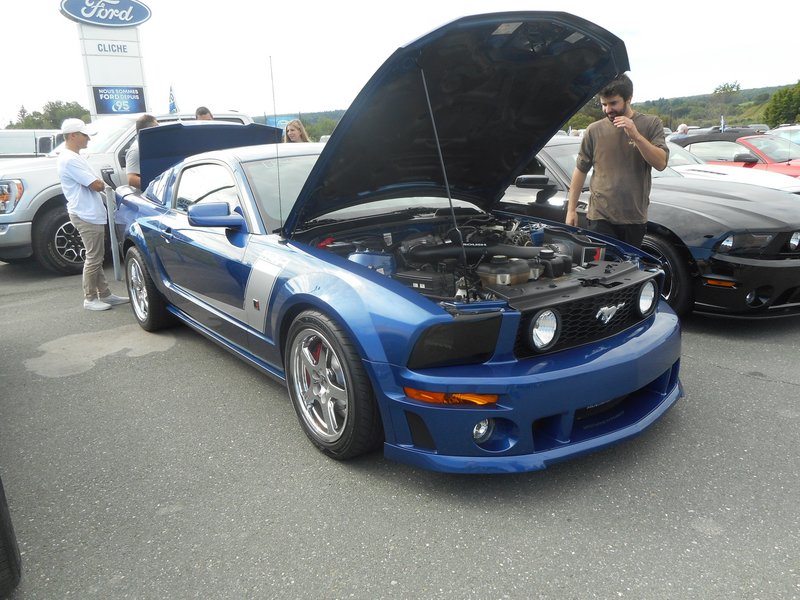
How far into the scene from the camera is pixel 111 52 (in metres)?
16.1

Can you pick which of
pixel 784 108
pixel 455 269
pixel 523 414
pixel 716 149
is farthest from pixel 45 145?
pixel 784 108

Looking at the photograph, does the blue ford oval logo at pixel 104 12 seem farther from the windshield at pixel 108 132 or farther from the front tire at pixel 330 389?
the front tire at pixel 330 389

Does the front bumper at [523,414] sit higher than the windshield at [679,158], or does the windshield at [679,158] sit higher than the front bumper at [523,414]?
the windshield at [679,158]

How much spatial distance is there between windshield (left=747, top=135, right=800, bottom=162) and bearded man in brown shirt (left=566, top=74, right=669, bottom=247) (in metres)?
5.89

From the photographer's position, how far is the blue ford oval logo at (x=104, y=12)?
15664mm

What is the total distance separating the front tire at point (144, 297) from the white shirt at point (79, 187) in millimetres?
804

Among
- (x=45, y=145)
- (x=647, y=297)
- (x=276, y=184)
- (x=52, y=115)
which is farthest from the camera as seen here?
(x=52, y=115)

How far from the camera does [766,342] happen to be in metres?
4.00

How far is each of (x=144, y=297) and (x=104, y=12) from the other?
48.9ft

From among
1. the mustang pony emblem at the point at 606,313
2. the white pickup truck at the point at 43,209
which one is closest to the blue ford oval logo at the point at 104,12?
the white pickup truck at the point at 43,209

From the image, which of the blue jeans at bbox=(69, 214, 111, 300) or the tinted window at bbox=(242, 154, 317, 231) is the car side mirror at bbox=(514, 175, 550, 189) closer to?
the tinted window at bbox=(242, 154, 317, 231)

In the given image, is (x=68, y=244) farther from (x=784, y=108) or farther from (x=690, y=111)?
(x=784, y=108)

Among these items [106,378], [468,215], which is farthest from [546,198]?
[106,378]

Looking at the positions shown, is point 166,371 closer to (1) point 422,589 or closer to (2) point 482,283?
(2) point 482,283
